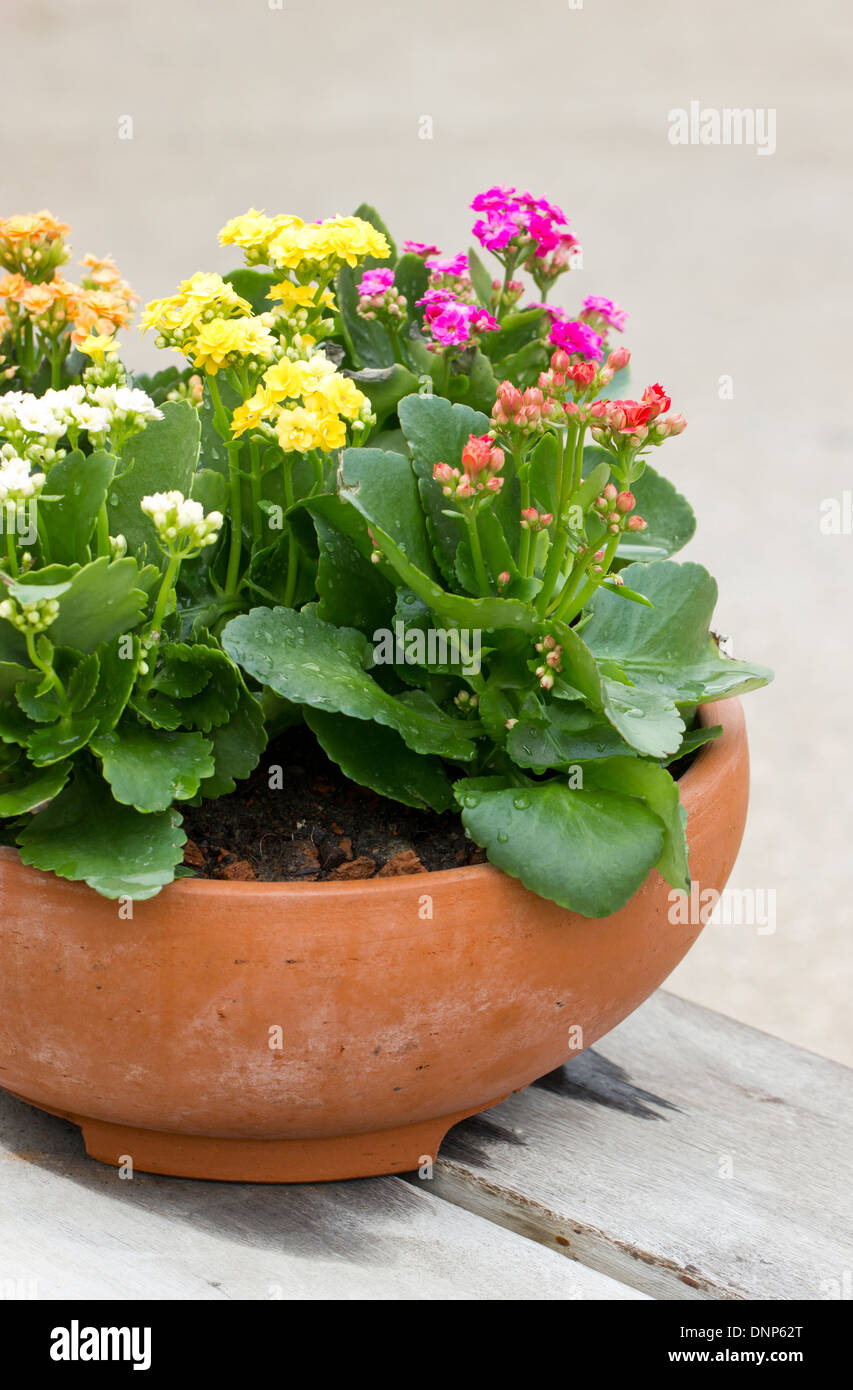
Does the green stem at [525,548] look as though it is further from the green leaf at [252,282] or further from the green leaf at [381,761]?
the green leaf at [252,282]

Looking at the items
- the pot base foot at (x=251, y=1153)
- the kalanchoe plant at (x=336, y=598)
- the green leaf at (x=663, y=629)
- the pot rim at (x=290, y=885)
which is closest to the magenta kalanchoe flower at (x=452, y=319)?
the kalanchoe plant at (x=336, y=598)

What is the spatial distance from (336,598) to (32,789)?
0.81 feet

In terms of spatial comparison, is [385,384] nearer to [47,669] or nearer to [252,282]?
[252,282]

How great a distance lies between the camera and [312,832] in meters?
0.88

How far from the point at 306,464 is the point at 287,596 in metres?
0.12

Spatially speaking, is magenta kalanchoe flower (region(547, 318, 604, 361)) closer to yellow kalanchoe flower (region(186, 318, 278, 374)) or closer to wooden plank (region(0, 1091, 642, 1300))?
yellow kalanchoe flower (region(186, 318, 278, 374))

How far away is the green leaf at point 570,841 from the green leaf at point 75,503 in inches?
10.6

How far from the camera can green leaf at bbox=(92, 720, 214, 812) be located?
73 centimetres

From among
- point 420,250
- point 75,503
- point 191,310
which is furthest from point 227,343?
point 420,250

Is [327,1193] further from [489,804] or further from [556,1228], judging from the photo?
[489,804]

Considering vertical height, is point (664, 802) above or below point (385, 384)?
below

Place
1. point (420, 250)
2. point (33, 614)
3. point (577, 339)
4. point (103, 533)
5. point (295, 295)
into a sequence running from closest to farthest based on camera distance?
1. point (33, 614)
2. point (103, 533)
3. point (295, 295)
4. point (577, 339)
5. point (420, 250)

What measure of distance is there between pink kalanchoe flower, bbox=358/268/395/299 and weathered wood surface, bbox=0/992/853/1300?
609mm

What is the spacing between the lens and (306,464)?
0.98 meters
